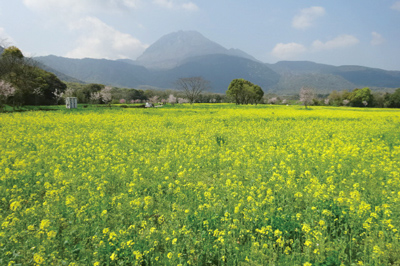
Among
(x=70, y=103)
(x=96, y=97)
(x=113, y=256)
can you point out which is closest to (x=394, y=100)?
(x=96, y=97)

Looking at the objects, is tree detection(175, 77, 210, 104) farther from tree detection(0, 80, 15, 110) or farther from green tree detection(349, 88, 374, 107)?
green tree detection(349, 88, 374, 107)

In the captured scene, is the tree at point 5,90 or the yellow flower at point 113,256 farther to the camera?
the tree at point 5,90

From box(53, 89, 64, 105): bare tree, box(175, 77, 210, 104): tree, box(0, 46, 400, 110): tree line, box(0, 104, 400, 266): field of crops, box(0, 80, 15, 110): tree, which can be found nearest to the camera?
box(0, 104, 400, 266): field of crops

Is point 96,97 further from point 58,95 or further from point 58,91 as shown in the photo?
point 58,91

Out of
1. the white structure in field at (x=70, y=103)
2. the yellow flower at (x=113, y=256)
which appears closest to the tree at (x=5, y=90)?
the white structure in field at (x=70, y=103)

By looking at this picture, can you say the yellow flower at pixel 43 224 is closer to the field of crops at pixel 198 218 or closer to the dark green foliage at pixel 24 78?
the field of crops at pixel 198 218

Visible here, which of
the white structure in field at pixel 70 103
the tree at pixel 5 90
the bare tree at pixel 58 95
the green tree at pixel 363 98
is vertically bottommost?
the white structure in field at pixel 70 103

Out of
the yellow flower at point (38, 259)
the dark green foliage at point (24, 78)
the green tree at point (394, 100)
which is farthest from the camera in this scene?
the green tree at point (394, 100)

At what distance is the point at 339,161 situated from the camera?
27.6 feet

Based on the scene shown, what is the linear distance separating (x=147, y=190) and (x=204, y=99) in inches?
5160

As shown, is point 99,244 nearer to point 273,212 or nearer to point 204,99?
point 273,212

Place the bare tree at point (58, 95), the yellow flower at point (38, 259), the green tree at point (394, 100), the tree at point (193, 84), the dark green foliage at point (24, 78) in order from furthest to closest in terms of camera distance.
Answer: the tree at point (193, 84) → the green tree at point (394, 100) → the bare tree at point (58, 95) → the dark green foliage at point (24, 78) → the yellow flower at point (38, 259)

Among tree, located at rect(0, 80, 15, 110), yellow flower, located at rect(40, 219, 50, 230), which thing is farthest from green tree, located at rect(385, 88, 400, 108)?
tree, located at rect(0, 80, 15, 110)

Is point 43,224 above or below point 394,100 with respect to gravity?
below
